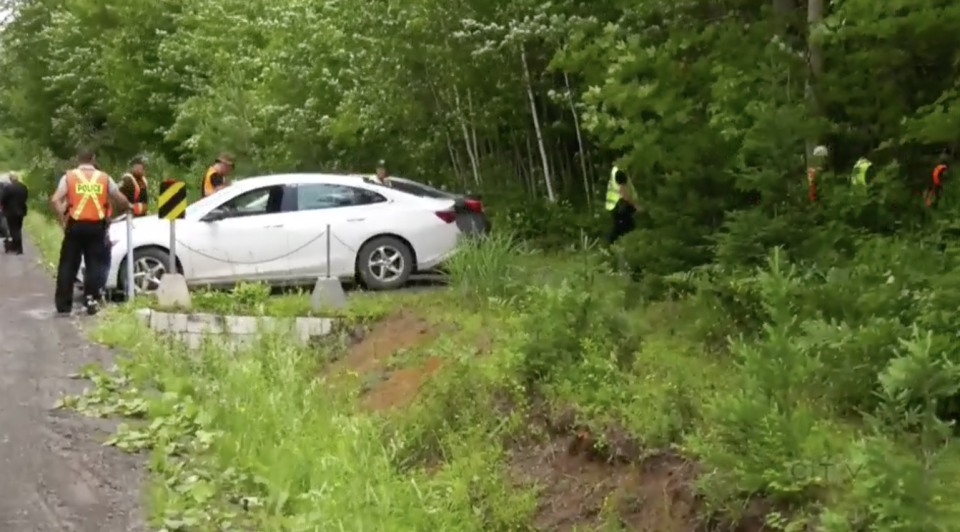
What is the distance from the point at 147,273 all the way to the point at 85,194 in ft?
5.82

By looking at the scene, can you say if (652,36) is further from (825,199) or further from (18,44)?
(18,44)

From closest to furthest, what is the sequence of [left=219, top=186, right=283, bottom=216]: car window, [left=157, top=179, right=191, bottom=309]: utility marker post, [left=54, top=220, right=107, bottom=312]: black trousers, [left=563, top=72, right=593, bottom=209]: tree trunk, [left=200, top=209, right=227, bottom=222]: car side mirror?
[left=157, top=179, right=191, bottom=309]: utility marker post, [left=54, top=220, right=107, bottom=312]: black trousers, [left=200, top=209, right=227, bottom=222]: car side mirror, [left=219, top=186, right=283, bottom=216]: car window, [left=563, top=72, right=593, bottom=209]: tree trunk

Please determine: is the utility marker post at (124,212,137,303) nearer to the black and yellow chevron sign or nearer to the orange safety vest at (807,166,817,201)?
the black and yellow chevron sign

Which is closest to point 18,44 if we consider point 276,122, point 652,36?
point 276,122

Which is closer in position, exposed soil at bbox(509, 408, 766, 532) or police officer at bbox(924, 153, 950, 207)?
exposed soil at bbox(509, 408, 766, 532)

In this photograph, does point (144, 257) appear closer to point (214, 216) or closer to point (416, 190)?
point (214, 216)

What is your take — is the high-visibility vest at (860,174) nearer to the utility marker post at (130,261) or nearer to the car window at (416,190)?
the car window at (416,190)

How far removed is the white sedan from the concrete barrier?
192 centimetres

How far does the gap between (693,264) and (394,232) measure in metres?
5.19

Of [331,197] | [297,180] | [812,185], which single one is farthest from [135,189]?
[812,185]

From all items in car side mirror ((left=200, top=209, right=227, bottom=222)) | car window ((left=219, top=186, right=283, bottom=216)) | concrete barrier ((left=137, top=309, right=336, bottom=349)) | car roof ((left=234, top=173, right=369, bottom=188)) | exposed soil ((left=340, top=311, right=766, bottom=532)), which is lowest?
exposed soil ((left=340, top=311, right=766, bottom=532))

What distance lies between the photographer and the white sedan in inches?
550

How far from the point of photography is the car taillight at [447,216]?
1462 centimetres

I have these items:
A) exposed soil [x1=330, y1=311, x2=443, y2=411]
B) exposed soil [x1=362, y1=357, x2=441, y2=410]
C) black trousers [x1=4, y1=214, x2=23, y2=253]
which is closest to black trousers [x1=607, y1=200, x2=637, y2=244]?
exposed soil [x1=330, y1=311, x2=443, y2=411]
